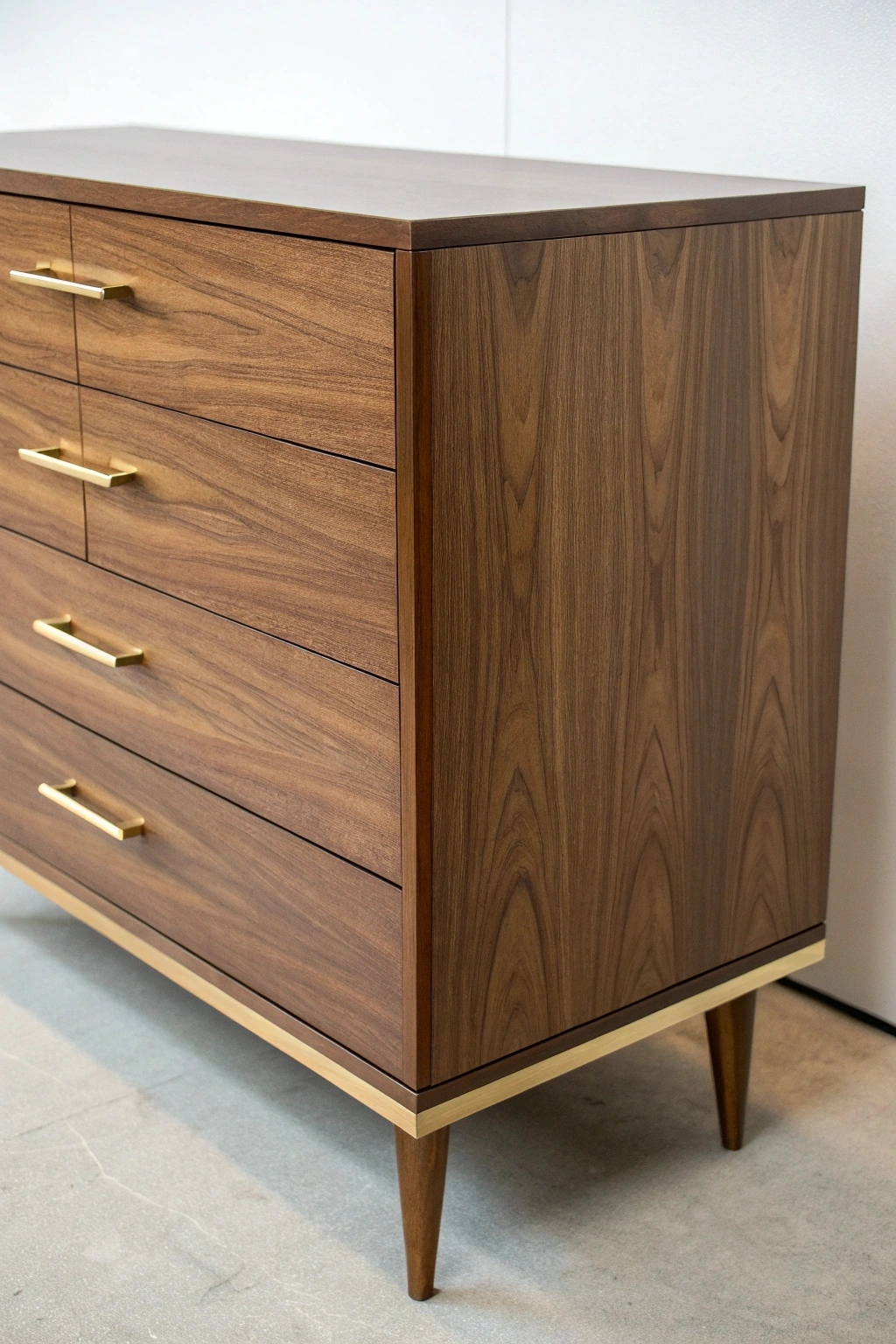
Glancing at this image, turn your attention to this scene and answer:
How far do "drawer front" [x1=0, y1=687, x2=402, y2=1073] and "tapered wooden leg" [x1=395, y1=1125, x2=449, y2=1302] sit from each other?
8 centimetres

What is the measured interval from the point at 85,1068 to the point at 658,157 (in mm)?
1158

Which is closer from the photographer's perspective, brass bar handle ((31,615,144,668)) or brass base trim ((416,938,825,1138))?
brass base trim ((416,938,825,1138))

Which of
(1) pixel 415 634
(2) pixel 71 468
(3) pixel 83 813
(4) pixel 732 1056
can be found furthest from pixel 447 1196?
(2) pixel 71 468

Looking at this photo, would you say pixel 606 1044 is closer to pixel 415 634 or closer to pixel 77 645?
pixel 415 634

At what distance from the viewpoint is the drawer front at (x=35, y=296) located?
53.1 inches

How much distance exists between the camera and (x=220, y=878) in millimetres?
1336

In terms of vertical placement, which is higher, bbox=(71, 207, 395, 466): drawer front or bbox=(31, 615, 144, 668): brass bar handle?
bbox=(71, 207, 395, 466): drawer front

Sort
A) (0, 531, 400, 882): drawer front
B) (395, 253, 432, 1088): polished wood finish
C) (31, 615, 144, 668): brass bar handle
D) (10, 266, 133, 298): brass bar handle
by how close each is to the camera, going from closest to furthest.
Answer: (395, 253, 432, 1088): polished wood finish → (0, 531, 400, 882): drawer front → (10, 266, 133, 298): brass bar handle → (31, 615, 144, 668): brass bar handle

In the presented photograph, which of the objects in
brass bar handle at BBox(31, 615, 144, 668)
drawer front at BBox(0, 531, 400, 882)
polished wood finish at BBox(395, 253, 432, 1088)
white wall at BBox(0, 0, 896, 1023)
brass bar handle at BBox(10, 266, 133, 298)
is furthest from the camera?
white wall at BBox(0, 0, 896, 1023)

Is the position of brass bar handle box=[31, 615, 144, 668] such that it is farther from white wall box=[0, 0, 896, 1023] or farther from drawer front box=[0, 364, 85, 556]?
white wall box=[0, 0, 896, 1023]

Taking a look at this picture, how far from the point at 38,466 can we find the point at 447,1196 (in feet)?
2.58

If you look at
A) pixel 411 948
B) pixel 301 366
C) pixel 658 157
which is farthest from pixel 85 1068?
pixel 658 157

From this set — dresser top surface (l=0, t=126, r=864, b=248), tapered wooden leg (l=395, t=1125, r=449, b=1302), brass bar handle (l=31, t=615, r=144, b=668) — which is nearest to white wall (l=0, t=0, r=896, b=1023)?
dresser top surface (l=0, t=126, r=864, b=248)

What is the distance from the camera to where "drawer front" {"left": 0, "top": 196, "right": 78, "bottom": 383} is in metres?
1.35
